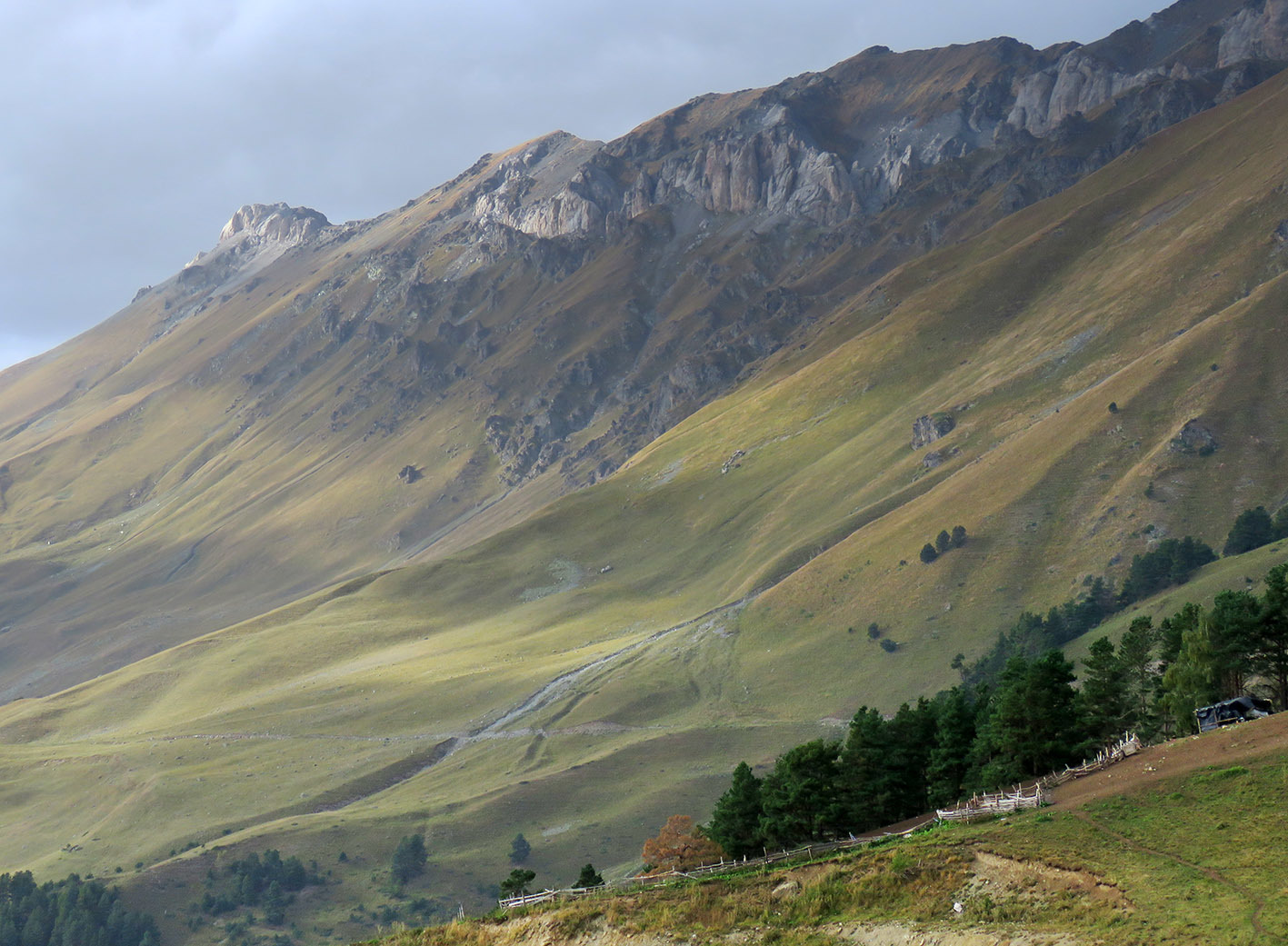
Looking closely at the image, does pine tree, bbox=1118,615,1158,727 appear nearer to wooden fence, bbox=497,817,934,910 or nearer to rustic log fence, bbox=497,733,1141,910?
rustic log fence, bbox=497,733,1141,910

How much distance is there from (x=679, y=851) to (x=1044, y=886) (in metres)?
51.4

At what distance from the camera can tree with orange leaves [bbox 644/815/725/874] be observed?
81.9 metres

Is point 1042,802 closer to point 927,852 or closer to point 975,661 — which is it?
point 927,852

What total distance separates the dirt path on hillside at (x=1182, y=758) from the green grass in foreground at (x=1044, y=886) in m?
1.17

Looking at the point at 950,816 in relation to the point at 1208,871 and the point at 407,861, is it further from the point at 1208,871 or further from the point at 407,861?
the point at 407,861

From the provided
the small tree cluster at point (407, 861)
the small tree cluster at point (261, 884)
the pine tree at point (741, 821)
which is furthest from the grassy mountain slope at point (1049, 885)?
the small tree cluster at point (261, 884)

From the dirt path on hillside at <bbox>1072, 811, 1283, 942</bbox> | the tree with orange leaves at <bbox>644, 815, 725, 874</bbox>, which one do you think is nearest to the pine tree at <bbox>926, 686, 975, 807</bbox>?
the tree with orange leaves at <bbox>644, 815, 725, 874</bbox>

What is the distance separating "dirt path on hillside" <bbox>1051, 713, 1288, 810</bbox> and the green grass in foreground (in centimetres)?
117

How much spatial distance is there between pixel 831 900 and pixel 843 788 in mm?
35653

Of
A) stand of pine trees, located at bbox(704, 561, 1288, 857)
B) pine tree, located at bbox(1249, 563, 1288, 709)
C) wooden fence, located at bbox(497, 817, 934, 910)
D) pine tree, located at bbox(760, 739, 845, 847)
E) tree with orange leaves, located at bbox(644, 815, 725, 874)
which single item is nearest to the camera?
wooden fence, located at bbox(497, 817, 934, 910)

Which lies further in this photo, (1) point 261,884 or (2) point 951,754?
(1) point 261,884

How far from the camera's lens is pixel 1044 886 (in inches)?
1602

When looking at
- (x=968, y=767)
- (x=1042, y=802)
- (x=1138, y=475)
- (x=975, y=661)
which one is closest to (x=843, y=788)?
(x=968, y=767)

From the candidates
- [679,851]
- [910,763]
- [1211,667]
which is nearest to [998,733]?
[910,763]
